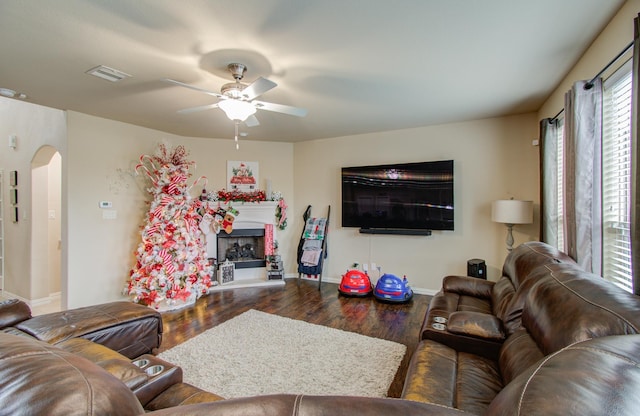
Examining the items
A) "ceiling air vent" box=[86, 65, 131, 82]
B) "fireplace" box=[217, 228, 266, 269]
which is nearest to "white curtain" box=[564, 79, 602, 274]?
"ceiling air vent" box=[86, 65, 131, 82]

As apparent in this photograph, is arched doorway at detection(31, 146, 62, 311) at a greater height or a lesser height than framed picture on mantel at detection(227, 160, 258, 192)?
lesser

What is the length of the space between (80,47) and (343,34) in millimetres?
1982

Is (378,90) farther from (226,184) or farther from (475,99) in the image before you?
(226,184)

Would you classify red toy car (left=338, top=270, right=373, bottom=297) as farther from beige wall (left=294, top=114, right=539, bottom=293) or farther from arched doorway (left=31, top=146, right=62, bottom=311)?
arched doorway (left=31, top=146, right=62, bottom=311)

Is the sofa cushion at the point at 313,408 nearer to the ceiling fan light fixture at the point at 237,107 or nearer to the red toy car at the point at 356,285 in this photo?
the ceiling fan light fixture at the point at 237,107

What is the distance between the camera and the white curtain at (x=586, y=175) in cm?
203

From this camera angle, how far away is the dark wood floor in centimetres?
314

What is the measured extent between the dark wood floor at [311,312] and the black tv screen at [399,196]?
3.86 feet

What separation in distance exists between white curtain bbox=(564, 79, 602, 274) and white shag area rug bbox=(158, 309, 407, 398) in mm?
1670

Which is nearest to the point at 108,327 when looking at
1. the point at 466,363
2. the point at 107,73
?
the point at 107,73

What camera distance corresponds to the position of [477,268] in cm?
385

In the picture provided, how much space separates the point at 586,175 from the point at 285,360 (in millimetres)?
2796

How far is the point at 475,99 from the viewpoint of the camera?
10.9ft

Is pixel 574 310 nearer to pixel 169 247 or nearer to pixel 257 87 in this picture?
pixel 257 87
